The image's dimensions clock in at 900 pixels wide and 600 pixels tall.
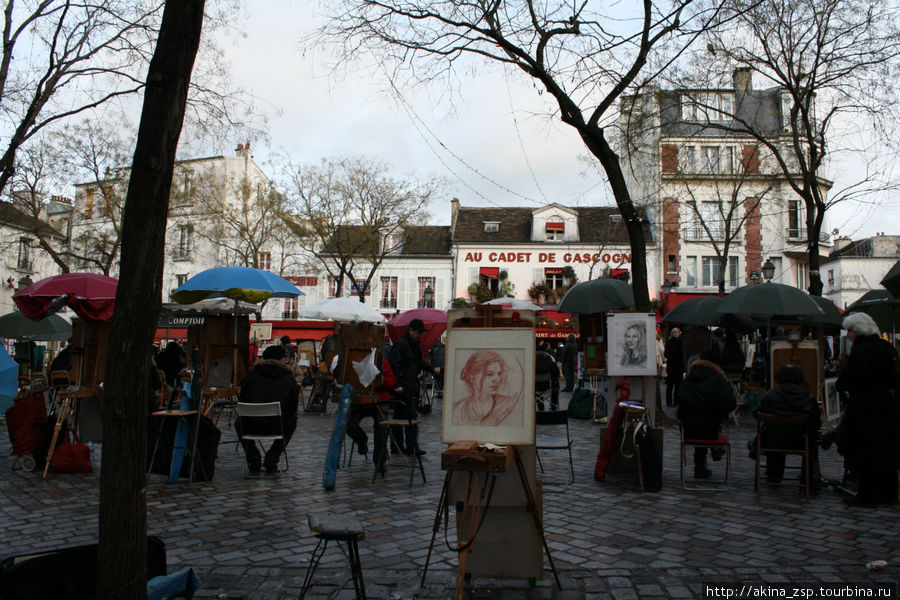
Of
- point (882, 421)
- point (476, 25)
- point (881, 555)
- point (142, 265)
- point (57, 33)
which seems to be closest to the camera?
point (142, 265)

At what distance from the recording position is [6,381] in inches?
329

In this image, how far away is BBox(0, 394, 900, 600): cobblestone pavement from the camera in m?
4.08

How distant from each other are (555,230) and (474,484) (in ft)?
→ 109

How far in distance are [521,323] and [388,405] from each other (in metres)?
4.11

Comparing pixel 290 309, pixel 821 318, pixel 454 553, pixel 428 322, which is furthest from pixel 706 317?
pixel 290 309

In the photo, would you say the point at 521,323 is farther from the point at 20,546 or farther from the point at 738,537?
the point at 20,546

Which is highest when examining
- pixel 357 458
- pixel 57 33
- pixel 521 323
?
pixel 57 33

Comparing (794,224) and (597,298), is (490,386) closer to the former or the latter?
(597,298)

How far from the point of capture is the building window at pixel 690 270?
1315 inches

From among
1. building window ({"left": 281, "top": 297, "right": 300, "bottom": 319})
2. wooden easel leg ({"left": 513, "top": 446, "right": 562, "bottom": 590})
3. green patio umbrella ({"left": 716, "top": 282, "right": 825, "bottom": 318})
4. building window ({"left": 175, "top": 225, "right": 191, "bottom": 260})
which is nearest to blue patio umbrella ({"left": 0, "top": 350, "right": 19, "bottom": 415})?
wooden easel leg ({"left": 513, "top": 446, "right": 562, "bottom": 590})

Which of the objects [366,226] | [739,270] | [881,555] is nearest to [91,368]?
[881,555]

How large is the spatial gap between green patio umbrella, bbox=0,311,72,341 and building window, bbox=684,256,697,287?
28.1 m

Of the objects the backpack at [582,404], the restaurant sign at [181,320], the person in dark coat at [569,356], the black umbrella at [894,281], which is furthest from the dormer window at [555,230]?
the black umbrella at [894,281]

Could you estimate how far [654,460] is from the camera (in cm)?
679
